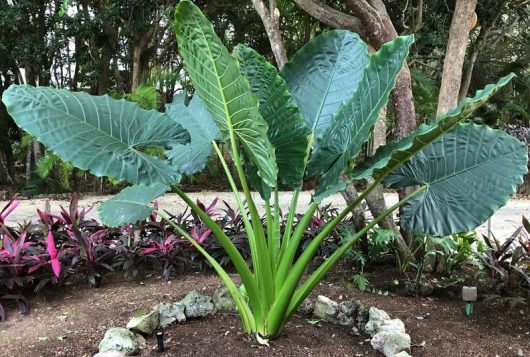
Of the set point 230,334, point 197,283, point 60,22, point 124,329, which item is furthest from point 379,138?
→ point 60,22

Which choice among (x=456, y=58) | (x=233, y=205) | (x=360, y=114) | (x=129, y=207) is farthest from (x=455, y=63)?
(x=233, y=205)

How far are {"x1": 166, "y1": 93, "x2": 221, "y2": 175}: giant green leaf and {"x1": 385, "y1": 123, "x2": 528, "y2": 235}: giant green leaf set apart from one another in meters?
0.90

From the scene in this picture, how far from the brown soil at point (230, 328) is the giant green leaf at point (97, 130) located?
0.85 meters

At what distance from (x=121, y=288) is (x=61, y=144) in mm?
1458

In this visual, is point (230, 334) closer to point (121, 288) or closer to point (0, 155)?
point (121, 288)

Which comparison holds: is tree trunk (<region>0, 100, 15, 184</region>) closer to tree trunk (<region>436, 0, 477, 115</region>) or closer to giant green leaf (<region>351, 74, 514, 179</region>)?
tree trunk (<region>436, 0, 477, 115</region>)

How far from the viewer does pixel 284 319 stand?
2086 mm

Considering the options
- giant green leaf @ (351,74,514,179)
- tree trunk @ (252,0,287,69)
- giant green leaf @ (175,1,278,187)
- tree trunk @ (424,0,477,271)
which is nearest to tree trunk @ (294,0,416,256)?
tree trunk @ (424,0,477,271)

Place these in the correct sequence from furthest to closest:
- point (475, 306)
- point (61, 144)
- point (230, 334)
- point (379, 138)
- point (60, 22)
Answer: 1. point (60, 22)
2. point (379, 138)
3. point (475, 306)
4. point (230, 334)
5. point (61, 144)

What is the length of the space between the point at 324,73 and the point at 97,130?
3.58 ft

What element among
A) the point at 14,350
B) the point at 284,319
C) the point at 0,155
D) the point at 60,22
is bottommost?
the point at 14,350

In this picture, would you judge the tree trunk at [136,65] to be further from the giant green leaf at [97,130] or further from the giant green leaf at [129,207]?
the giant green leaf at [97,130]

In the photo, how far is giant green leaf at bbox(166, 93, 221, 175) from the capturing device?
8.00ft

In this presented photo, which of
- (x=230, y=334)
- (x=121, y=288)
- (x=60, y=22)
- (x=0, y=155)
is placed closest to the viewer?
(x=230, y=334)
